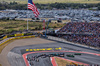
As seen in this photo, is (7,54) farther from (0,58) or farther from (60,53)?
(60,53)

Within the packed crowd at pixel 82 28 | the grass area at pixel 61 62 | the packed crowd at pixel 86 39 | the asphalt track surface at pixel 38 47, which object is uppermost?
the packed crowd at pixel 82 28

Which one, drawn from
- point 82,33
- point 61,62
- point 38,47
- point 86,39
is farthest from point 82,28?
point 61,62

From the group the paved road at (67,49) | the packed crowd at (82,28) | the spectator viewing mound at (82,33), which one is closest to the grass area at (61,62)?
the paved road at (67,49)

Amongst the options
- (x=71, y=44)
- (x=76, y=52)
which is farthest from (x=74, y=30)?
(x=76, y=52)

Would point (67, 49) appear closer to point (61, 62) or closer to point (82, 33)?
point (61, 62)

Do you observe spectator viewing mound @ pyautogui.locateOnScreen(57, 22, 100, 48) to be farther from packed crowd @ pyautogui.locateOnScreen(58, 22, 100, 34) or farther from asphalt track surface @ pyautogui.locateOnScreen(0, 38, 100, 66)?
asphalt track surface @ pyautogui.locateOnScreen(0, 38, 100, 66)

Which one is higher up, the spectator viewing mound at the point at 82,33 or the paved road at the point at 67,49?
the spectator viewing mound at the point at 82,33

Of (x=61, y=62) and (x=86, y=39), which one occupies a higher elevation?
(x=86, y=39)

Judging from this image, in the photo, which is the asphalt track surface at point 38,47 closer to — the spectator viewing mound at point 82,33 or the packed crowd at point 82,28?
the spectator viewing mound at point 82,33

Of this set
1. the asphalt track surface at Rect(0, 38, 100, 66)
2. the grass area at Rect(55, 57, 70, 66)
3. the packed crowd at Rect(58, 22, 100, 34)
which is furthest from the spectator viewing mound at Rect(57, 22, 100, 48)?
the grass area at Rect(55, 57, 70, 66)
